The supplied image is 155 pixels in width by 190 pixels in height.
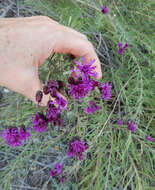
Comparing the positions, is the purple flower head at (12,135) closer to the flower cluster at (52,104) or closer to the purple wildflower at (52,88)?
the flower cluster at (52,104)

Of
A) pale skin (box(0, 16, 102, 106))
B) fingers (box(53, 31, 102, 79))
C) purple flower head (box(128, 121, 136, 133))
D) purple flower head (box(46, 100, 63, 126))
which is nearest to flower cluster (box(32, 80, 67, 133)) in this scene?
purple flower head (box(46, 100, 63, 126))

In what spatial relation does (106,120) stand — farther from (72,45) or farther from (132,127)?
(72,45)

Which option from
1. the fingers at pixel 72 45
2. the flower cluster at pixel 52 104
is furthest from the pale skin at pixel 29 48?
the flower cluster at pixel 52 104

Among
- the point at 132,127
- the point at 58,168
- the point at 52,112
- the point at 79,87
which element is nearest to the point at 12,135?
the point at 52,112

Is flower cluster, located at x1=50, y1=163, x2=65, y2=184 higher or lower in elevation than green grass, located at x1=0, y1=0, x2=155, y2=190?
lower

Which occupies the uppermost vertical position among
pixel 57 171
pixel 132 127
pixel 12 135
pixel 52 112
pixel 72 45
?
pixel 72 45

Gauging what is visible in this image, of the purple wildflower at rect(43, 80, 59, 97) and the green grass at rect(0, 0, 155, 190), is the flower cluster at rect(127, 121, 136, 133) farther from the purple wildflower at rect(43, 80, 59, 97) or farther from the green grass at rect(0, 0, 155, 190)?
the purple wildflower at rect(43, 80, 59, 97)

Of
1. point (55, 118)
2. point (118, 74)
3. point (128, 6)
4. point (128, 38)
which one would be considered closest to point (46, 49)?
point (55, 118)
